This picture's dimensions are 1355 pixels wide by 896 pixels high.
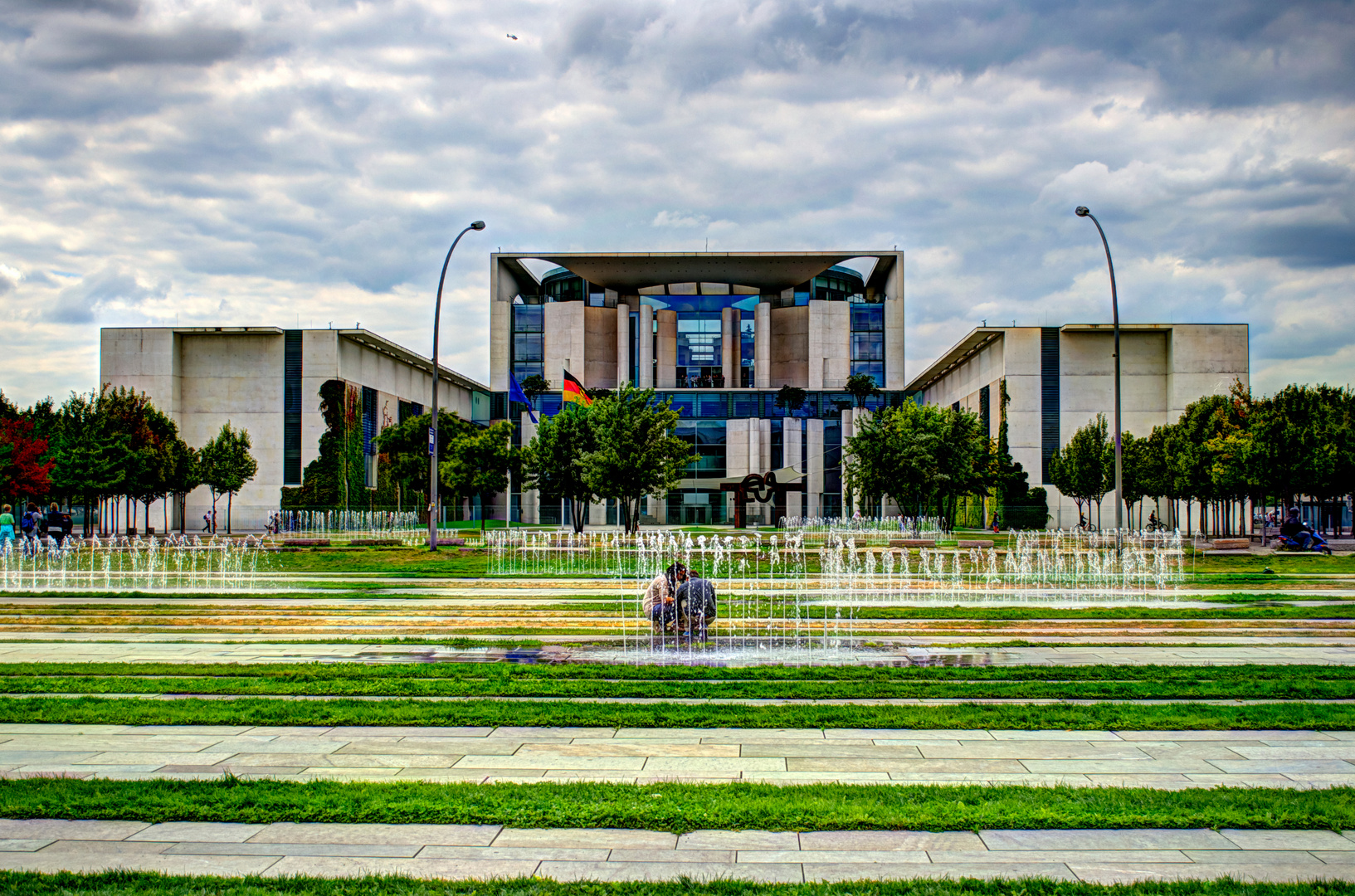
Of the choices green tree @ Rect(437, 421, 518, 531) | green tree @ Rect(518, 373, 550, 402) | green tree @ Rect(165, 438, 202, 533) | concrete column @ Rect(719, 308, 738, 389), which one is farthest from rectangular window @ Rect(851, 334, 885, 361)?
green tree @ Rect(165, 438, 202, 533)

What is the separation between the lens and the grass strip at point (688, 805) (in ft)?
17.3

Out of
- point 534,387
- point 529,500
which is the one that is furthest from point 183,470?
point 529,500

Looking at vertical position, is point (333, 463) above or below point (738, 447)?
below

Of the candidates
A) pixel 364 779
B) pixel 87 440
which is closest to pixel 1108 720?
pixel 364 779

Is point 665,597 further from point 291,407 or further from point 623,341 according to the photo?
point 623,341

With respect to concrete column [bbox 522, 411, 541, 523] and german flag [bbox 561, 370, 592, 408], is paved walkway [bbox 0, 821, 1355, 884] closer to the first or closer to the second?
german flag [bbox 561, 370, 592, 408]

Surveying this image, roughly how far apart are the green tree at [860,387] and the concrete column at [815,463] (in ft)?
11.1

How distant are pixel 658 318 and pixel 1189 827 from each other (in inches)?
2776

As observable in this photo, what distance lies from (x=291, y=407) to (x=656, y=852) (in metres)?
58.7

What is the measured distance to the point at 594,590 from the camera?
18391 millimetres

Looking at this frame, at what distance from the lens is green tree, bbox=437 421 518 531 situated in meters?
52.6

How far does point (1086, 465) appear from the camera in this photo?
176 feet

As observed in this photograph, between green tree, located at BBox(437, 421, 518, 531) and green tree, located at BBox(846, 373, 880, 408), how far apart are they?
27.0 meters

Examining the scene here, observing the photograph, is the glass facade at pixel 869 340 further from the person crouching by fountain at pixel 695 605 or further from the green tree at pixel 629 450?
the person crouching by fountain at pixel 695 605
